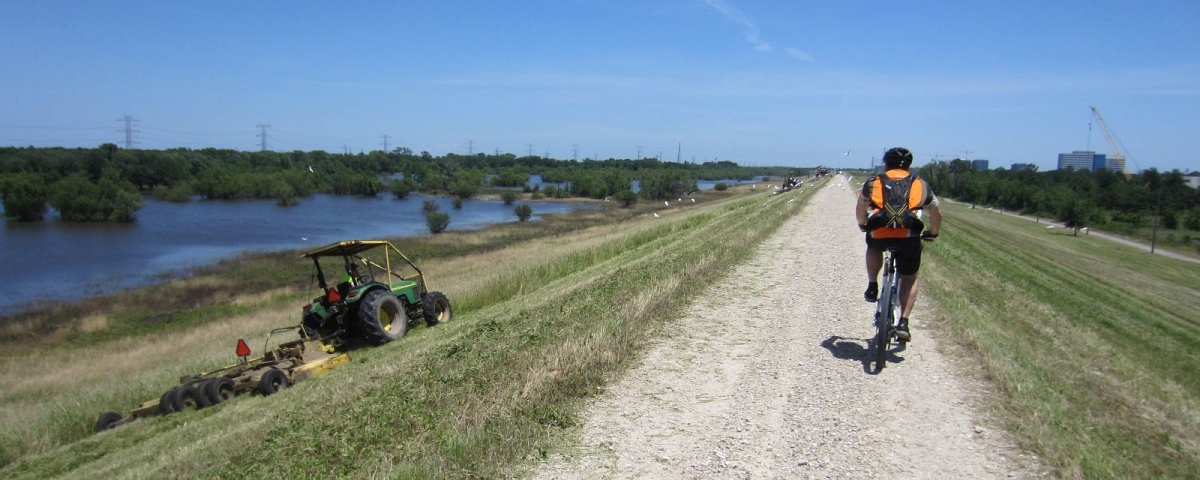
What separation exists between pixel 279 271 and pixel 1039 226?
6572 centimetres

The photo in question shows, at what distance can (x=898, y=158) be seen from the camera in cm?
605

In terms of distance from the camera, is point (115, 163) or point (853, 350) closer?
point (853, 350)

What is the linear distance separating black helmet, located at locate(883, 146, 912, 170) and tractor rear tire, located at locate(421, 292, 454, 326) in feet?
35.9

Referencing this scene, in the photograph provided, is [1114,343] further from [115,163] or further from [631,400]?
[115,163]

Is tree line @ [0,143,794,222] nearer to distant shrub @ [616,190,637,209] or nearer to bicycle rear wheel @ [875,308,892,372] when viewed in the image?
distant shrub @ [616,190,637,209]

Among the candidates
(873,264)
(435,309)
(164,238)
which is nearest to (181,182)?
(164,238)

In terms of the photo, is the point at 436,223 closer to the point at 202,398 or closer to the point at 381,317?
the point at 381,317

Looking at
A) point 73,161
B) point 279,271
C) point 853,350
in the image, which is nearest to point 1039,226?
point 279,271

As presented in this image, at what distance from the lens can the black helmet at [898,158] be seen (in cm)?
600

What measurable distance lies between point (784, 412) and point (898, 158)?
98.1 inches

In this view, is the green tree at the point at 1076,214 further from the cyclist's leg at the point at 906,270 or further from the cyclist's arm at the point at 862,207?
the cyclist's arm at the point at 862,207

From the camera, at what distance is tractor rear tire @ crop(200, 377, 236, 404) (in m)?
10.5

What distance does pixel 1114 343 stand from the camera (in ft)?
34.3

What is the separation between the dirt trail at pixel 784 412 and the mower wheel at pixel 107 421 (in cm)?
888
